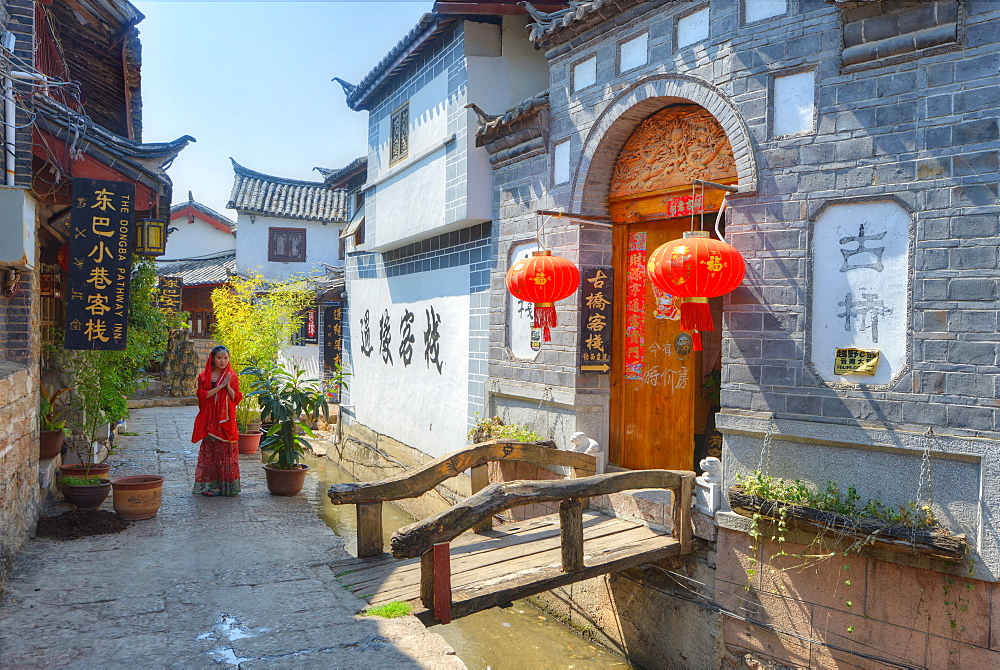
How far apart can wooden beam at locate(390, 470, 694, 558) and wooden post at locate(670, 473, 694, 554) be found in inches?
1.2

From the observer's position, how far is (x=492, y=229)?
8797 mm

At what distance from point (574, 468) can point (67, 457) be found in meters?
6.67

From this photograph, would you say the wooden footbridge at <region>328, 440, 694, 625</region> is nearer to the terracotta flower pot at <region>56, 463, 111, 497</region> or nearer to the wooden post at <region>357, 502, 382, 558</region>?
the wooden post at <region>357, 502, 382, 558</region>

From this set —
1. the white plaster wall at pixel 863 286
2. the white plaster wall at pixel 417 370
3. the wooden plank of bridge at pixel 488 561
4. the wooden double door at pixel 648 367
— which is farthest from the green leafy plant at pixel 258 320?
the white plaster wall at pixel 863 286

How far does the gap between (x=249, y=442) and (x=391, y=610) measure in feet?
27.6

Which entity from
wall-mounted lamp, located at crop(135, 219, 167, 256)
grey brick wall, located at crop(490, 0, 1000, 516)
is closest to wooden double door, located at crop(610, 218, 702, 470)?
grey brick wall, located at crop(490, 0, 1000, 516)

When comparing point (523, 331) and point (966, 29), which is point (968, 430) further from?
point (523, 331)

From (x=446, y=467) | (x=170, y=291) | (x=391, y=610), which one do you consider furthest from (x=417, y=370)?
(x=170, y=291)

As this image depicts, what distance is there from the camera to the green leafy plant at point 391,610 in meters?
Result: 4.46

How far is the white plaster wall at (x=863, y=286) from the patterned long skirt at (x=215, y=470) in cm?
642

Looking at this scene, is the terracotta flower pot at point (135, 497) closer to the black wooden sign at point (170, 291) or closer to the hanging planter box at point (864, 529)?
the hanging planter box at point (864, 529)

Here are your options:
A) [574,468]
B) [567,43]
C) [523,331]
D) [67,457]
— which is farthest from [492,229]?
[67,457]

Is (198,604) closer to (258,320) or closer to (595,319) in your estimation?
(595,319)

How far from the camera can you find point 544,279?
22.0 feet
